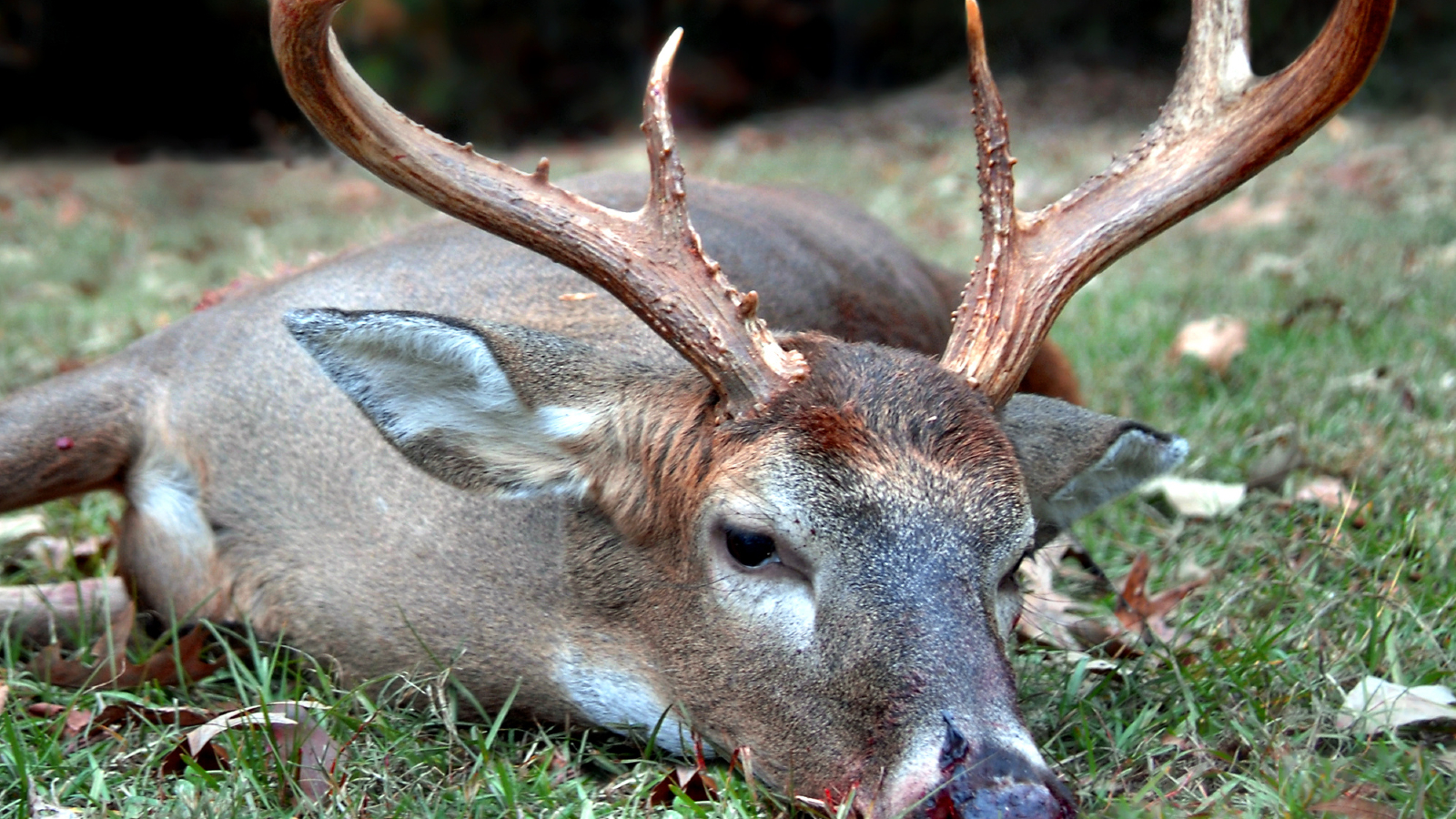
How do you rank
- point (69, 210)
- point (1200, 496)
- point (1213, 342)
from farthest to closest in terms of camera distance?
point (69, 210), point (1213, 342), point (1200, 496)

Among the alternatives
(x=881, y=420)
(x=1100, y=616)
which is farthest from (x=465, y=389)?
(x=1100, y=616)

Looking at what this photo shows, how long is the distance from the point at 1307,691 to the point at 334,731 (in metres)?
1.85

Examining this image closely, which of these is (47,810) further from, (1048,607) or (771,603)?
(1048,607)

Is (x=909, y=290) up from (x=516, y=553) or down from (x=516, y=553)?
up

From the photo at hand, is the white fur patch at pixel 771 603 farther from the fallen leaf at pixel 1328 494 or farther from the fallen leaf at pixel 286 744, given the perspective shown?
the fallen leaf at pixel 1328 494

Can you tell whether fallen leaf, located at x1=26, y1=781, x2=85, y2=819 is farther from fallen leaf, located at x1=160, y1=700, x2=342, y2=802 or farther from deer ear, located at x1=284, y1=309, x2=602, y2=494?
deer ear, located at x1=284, y1=309, x2=602, y2=494

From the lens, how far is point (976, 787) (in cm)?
206

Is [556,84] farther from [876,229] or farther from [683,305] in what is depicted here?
[683,305]

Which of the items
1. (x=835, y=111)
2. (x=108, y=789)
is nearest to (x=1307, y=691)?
(x=108, y=789)

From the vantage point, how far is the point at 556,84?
15172 millimetres

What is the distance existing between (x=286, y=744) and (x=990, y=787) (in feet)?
4.03

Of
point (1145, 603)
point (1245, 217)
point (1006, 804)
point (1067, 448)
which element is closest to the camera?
point (1006, 804)

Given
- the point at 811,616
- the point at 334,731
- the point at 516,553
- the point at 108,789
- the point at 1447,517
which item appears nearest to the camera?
the point at 811,616

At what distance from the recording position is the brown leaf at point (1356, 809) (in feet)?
7.10
